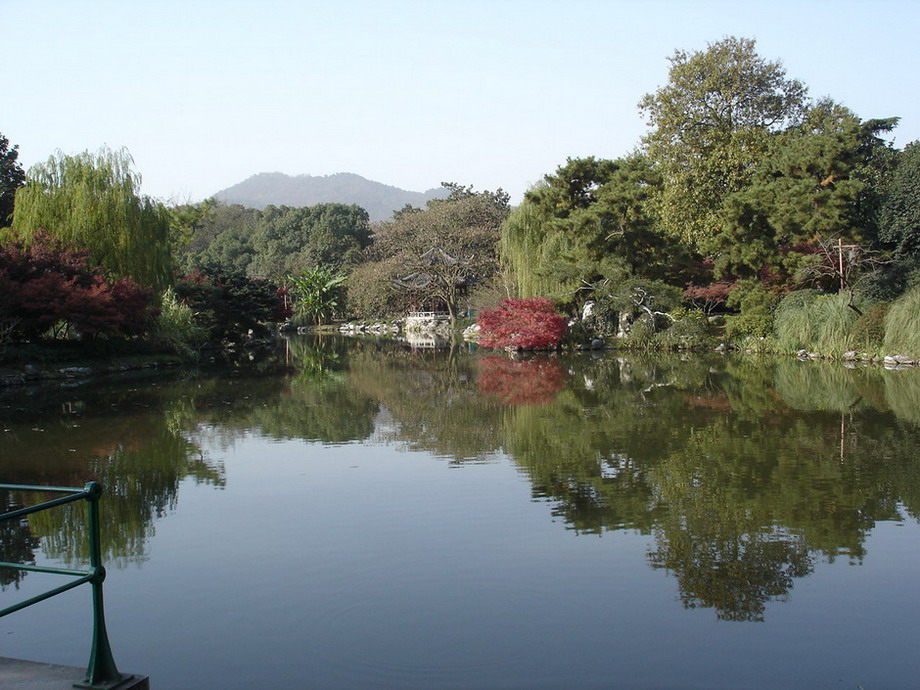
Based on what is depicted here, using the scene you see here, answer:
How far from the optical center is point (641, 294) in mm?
25484

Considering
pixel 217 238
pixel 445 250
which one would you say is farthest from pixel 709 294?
pixel 217 238

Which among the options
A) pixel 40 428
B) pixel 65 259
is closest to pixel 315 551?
pixel 40 428

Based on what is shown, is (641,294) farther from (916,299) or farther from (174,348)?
(174,348)

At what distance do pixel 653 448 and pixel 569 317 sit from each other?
1836 centimetres

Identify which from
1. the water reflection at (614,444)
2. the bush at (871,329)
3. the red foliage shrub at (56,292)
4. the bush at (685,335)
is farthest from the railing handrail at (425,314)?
the bush at (871,329)

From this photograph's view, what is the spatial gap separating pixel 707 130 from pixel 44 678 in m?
25.4

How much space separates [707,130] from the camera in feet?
84.3

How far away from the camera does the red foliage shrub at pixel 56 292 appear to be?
17.7 meters

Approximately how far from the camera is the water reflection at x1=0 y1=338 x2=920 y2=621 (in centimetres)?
600

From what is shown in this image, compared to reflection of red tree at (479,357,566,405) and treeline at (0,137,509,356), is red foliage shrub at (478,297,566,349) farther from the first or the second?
treeline at (0,137,509,356)

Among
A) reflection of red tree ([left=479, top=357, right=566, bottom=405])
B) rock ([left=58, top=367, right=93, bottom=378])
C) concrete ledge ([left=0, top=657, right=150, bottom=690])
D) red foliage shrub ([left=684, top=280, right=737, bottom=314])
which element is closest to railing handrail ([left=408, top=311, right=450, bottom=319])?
red foliage shrub ([left=684, top=280, right=737, bottom=314])

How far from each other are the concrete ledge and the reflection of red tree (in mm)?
10559

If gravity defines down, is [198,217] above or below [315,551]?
above

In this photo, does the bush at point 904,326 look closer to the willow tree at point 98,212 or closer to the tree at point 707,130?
the tree at point 707,130
